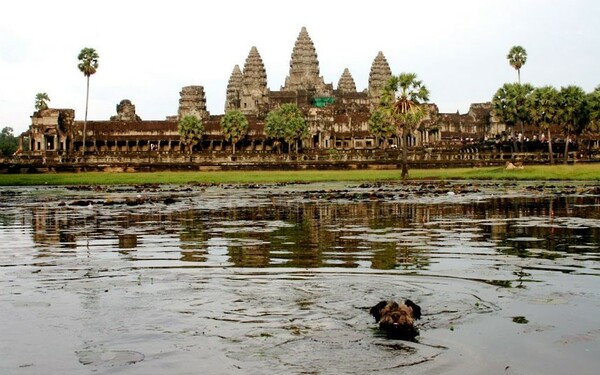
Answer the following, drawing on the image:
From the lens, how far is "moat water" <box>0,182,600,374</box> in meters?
10.2

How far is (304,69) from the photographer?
597ft

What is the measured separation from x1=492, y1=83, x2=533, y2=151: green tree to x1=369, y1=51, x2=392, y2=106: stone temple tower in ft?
222

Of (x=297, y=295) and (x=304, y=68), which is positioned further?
(x=304, y=68)

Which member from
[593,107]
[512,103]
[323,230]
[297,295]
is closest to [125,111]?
[512,103]

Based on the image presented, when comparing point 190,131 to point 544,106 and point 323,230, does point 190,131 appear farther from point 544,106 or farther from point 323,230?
point 323,230

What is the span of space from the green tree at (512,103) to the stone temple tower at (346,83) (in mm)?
90593

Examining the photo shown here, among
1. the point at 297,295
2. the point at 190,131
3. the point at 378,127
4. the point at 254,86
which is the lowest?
the point at 297,295

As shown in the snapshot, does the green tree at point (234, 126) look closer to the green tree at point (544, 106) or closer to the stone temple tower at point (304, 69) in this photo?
the stone temple tower at point (304, 69)

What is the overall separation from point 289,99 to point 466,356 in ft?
540

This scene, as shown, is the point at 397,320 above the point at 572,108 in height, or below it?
below

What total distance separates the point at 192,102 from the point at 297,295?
15092 centimetres

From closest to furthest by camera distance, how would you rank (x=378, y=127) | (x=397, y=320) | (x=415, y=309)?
(x=397, y=320) → (x=415, y=309) → (x=378, y=127)

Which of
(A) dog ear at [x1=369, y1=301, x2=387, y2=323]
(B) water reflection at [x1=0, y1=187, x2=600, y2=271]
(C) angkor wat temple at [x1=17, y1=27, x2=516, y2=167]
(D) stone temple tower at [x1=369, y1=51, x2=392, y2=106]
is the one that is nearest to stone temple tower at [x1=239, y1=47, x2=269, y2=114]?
(C) angkor wat temple at [x1=17, y1=27, x2=516, y2=167]

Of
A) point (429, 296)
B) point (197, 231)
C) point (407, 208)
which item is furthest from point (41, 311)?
point (407, 208)
